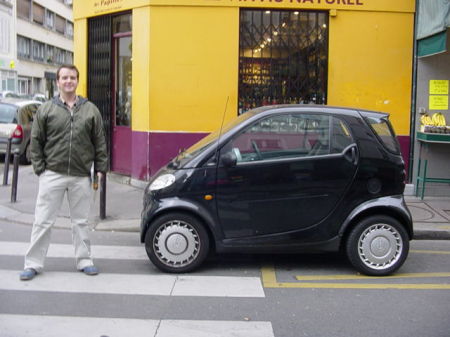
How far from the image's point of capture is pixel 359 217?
618 centimetres

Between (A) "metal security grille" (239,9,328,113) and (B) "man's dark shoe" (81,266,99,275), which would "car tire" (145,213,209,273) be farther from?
(A) "metal security grille" (239,9,328,113)

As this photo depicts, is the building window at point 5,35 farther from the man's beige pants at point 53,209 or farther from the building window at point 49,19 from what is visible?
the man's beige pants at point 53,209

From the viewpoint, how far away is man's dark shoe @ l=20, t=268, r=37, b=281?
587cm

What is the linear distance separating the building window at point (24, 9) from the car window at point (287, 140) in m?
43.5

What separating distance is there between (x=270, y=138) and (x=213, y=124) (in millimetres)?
4477

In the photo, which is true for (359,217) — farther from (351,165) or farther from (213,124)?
(213,124)

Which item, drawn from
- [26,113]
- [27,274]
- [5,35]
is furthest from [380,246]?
[5,35]

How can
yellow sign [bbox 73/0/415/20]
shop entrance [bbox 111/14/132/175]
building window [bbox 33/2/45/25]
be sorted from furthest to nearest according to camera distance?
building window [bbox 33/2/45/25] < shop entrance [bbox 111/14/132/175] < yellow sign [bbox 73/0/415/20]

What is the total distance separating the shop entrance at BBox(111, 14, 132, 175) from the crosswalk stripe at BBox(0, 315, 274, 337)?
6.89m

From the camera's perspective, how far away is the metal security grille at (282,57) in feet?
34.8

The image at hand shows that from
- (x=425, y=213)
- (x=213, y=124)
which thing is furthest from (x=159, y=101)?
(x=425, y=213)

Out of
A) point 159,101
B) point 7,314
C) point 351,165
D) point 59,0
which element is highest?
point 59,0

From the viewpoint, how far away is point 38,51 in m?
51.7

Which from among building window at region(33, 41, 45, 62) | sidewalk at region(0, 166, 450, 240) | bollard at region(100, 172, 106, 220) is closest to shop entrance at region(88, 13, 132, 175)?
sidewalk at region(0, 166, 450, 240)
